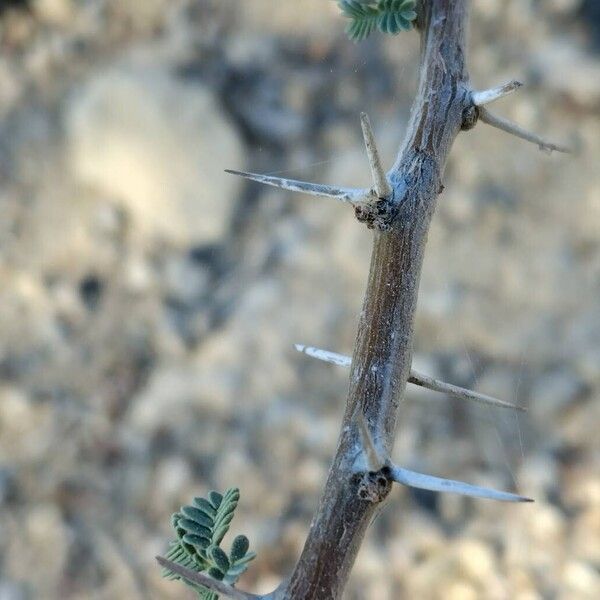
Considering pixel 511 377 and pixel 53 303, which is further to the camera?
pixel 53 303

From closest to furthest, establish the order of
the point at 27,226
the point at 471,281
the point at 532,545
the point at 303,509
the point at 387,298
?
Result: the point at 387,298
the point at 532,545
the point at 303,509
the point at 471,281
the point at 27,226

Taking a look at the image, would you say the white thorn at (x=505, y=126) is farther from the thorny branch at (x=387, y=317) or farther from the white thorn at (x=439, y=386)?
the white thorn at (x=439, y=386)

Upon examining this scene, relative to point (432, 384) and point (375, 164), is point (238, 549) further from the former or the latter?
point (375, 164)

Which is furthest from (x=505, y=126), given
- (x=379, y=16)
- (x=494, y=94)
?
(x=379, y=16)

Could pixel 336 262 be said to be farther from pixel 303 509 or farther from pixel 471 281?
pixel 303 509

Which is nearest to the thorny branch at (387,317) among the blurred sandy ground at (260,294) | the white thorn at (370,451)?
the white thorn at (370,451)

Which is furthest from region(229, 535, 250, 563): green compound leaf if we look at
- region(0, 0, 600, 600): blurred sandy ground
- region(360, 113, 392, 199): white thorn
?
region(0, 0, 600, 600): blurred sandy ground

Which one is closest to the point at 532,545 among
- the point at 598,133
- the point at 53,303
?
the point at 598,133
